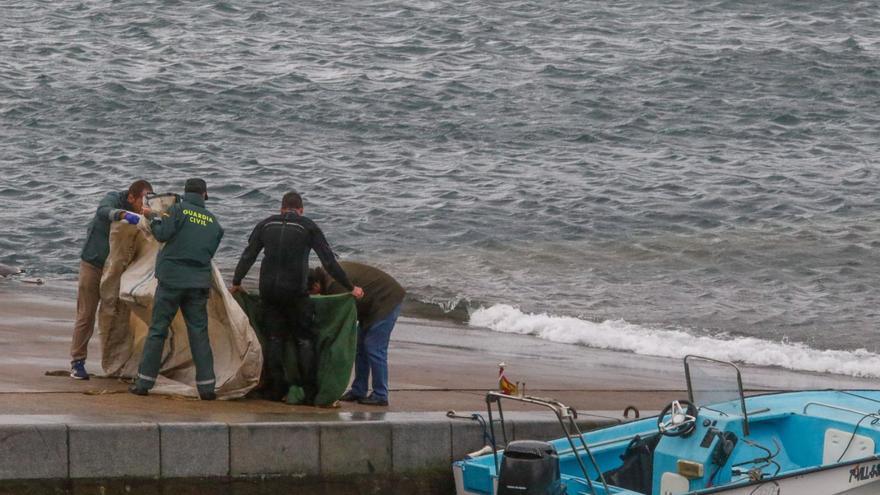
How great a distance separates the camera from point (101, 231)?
34.8 feet

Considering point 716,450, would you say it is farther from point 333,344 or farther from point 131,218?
point 131,218

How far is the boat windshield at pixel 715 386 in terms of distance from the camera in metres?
9.27

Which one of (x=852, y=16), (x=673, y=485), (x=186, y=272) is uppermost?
(x=186, y=272)

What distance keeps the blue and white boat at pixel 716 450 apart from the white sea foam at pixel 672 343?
23.5ft

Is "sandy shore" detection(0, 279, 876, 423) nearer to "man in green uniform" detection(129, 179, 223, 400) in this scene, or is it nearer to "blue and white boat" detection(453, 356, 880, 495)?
"man in green uniform" detection(129, 179, 223, 400)

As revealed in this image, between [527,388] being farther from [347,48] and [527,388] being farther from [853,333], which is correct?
[347,48]

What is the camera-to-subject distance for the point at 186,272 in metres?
10.0

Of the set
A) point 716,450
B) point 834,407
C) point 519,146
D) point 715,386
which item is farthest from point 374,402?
point 519,146

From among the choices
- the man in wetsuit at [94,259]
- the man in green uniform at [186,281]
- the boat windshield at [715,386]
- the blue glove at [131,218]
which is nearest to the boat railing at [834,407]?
the boat windshield at [715,386]

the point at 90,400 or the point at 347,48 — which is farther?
the point at 347,48

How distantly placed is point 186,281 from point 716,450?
13.3 feet

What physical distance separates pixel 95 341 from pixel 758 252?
13.4 meters

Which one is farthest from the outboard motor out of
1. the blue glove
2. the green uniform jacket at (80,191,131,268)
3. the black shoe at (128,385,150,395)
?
the green uniform jacket at (80,191,131,268)

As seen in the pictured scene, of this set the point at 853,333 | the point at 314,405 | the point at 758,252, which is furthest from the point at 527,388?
the point at 758,252
